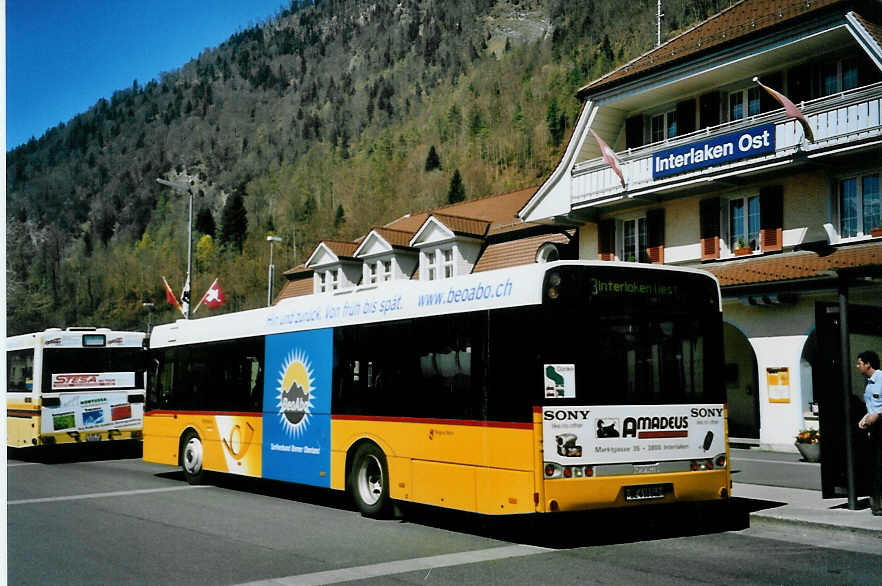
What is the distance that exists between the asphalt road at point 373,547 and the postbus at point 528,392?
562 millimetres

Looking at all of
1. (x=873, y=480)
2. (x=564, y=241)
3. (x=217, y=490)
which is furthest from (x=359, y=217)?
(x=873, y=480)

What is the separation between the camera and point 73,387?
20.5 metres

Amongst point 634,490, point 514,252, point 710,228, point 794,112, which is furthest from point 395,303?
point 514,252

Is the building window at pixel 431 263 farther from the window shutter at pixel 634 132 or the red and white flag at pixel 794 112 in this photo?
the red and white flag at pixel 794 112

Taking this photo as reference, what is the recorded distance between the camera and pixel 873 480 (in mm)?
10289

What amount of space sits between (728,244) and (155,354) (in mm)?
15228

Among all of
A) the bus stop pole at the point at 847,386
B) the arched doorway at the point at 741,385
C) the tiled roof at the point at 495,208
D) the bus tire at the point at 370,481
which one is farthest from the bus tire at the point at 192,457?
the tiled roof at the point at 495,208

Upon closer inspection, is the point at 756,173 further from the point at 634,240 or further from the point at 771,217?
the point at 634,240

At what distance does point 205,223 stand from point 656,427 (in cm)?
14148

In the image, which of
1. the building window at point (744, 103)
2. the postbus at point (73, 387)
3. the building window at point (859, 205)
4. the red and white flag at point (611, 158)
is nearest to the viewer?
the postbus at point (73, 387)

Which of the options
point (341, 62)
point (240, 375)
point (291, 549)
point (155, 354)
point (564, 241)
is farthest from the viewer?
point (341, 62)

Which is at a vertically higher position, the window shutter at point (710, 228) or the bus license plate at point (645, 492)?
the window shutter at point (710, 228)

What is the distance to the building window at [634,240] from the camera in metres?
26.5

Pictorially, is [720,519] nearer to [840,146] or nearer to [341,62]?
[840,146]
